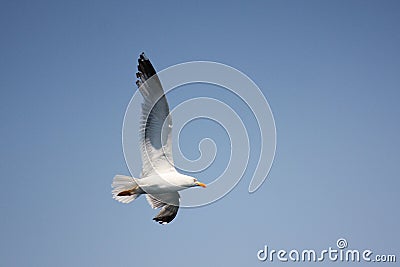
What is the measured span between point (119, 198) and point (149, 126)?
82.2 inches

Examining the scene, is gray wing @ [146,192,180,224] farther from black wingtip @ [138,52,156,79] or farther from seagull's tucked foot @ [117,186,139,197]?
black wingtip @ [138,52,156,79]

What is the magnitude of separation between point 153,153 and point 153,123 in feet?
2.64

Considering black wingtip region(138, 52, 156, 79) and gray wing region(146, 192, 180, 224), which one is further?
gray wing region(146, 192, 180, 224)

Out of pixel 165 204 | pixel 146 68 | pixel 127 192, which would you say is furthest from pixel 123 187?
pixel 146 68

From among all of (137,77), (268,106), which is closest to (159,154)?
(137,77)

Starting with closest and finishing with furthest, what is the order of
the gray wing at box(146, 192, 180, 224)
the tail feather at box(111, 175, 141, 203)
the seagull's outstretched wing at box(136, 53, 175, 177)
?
the seagull's outstretched wing at box(136, 53, 175, 177), the tail feather at box(111, 175, 141, 203), the gray wing at box(146, 192, 180, 224)

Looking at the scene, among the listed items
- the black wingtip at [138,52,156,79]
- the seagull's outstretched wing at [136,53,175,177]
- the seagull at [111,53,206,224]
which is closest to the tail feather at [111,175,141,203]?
the seagull at [111,53,206,224]

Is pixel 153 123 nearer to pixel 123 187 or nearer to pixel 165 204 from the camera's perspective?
pixel 123 187

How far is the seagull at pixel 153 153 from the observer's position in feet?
43.1

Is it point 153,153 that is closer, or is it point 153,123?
point 153,123

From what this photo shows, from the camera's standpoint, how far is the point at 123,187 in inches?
548

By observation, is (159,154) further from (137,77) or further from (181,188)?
(137,77)

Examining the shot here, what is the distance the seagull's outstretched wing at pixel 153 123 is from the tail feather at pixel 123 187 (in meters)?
0.36

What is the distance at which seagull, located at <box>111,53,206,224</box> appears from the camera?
13.1 metres
